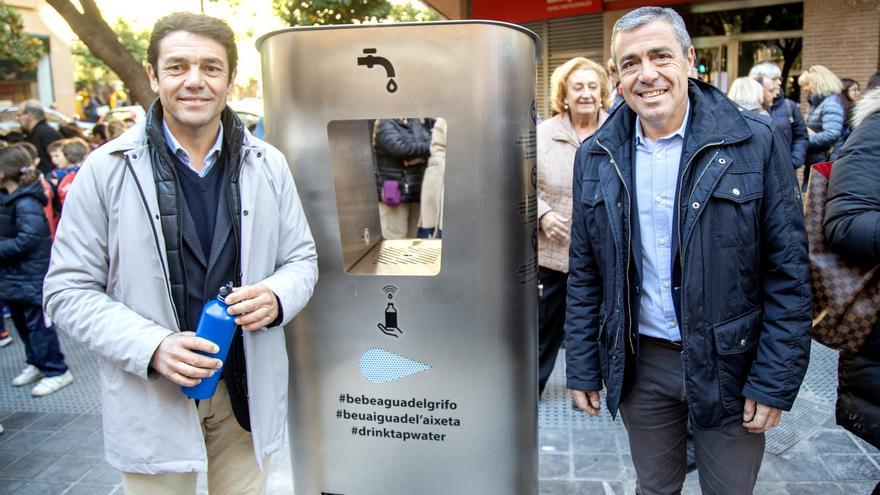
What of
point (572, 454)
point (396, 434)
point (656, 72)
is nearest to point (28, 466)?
point (396, 434)

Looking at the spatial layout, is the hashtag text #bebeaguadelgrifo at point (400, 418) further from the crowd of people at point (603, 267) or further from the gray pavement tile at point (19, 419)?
the gray pavement tile at point (19, 419)

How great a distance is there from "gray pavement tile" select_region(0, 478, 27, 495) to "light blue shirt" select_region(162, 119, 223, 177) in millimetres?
2324

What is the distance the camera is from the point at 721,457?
6.57 ft

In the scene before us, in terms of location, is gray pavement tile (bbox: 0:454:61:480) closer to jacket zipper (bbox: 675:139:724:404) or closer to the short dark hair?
the short dark hair

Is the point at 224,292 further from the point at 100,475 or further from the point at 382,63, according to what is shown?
the point at 100,475

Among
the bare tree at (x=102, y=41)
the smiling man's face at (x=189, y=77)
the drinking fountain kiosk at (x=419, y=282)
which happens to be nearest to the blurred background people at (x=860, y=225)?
the drinking fountain kiosk at (x=419, y=282)

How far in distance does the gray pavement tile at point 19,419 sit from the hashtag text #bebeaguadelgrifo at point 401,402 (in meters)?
2.78

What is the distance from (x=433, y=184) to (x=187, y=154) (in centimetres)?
348

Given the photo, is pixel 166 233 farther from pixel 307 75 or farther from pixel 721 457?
pixel 721 457

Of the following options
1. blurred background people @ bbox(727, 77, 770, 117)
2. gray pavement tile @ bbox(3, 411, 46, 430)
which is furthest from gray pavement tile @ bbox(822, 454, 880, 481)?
gray pavement tile @ bbox(3, 411, 46, 430)

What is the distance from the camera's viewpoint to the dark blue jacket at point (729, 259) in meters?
1.82

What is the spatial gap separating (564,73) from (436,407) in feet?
7.17

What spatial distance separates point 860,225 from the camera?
6.11ft

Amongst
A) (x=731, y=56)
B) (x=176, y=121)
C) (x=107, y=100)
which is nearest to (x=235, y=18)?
(x=731, y=56)
